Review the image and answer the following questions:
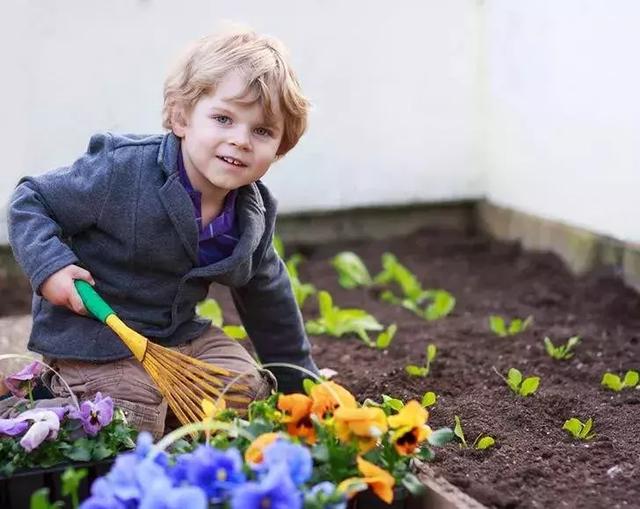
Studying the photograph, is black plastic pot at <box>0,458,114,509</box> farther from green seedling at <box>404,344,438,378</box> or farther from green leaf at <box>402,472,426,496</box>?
green seedling at <box>404,344,438,378</box>

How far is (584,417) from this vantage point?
2723 millimetres

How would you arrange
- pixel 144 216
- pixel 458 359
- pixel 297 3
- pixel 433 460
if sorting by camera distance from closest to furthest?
pixel 433 460 < pixel 144 216 < pixel 458 359 < pixel 297 3

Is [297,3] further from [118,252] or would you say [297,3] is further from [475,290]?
[118,252]

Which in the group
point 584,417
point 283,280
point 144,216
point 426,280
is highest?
point 144,216

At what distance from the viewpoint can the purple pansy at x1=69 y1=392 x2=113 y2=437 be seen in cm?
227

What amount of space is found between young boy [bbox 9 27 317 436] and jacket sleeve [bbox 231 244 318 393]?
187 mm

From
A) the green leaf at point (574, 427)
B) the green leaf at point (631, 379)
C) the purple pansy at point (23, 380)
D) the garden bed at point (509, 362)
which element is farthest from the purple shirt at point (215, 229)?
the green leaf at point (631, 379)

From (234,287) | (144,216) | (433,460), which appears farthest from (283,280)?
(433,460)

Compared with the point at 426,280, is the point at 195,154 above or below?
above

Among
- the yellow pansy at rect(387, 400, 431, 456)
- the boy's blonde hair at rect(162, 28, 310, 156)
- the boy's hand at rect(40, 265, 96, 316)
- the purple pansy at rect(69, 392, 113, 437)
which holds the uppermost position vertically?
the boy's blonde hair at rect(162, 28, 310, 156)

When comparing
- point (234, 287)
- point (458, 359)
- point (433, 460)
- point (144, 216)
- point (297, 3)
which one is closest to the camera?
point (433, 460)

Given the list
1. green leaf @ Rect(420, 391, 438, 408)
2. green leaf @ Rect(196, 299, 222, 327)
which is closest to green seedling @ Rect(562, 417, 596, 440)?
green leaf @ Rect(420, 391, 438, 408)

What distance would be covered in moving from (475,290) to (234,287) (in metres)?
1.71

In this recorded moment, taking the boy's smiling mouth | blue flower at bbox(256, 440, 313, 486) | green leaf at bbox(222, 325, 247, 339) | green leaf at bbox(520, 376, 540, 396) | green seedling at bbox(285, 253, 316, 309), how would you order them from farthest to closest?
green seedling at bbox(285, 253, 316, 309), green leaf at bbox(222, 325, 247, 339), green leaf at bbox(520, 376, 540, 396), the boy's smiling mouth, blue flower at bbox(256, 440, 313, 486)
